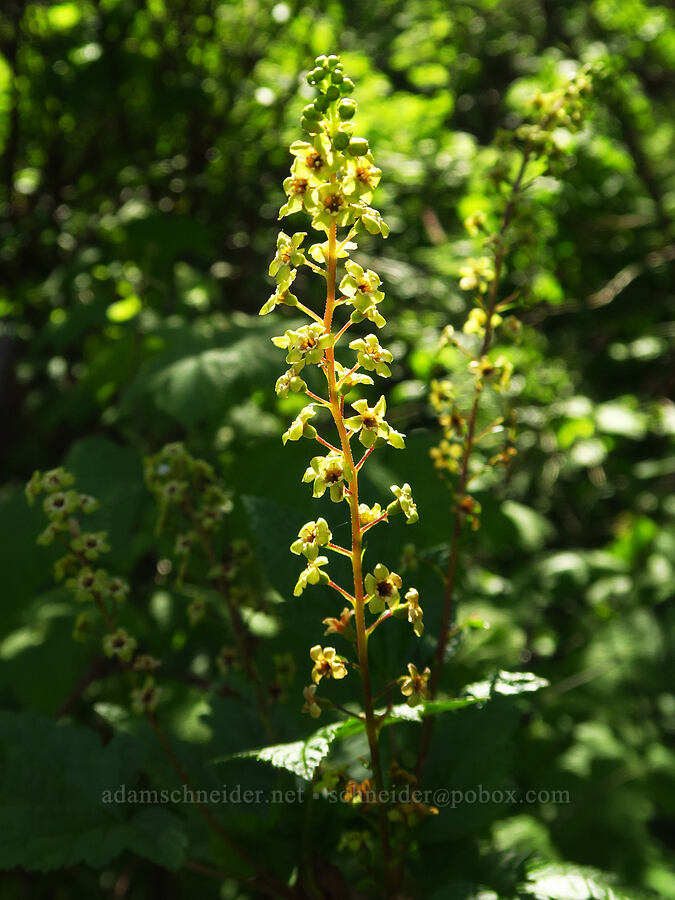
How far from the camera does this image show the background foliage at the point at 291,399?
127 centimetres

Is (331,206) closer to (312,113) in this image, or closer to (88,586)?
(312,113)

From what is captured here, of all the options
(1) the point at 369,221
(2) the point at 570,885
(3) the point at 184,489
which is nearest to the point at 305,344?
(1) the point at 369,221

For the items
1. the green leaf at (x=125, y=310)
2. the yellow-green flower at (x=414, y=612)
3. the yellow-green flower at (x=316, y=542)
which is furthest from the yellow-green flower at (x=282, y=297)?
the green leaf at (x=125, y=310)

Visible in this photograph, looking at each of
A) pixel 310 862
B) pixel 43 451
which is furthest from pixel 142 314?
pixel 310 862

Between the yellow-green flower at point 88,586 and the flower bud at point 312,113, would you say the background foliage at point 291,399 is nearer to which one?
the yellow-green flower at point 88,586

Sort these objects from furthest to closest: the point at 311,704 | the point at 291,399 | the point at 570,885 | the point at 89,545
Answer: the point at 291,399 < the point at 89,545 < the point at 570,885 < the point at 311,704

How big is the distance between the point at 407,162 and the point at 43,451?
1.90 meters

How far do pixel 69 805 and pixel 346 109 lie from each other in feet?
3.48

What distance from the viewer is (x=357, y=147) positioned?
0.78m

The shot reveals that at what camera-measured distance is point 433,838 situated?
118cm

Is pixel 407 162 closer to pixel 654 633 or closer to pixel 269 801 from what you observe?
pixel 654 633

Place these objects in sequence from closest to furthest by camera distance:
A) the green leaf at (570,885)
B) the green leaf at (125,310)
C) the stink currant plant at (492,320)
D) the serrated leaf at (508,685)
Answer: the serrated leaf at (508,685)
the green leaf at (570,885)
the stink currant plant at (492,320)
the green leaf at (125,310)

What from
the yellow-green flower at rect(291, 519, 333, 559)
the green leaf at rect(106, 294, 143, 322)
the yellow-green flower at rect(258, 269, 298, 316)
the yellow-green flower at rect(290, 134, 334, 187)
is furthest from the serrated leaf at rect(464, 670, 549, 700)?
the green leaf at rect(106, 294, 143, 322)

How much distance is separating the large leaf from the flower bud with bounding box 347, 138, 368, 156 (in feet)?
3.04
